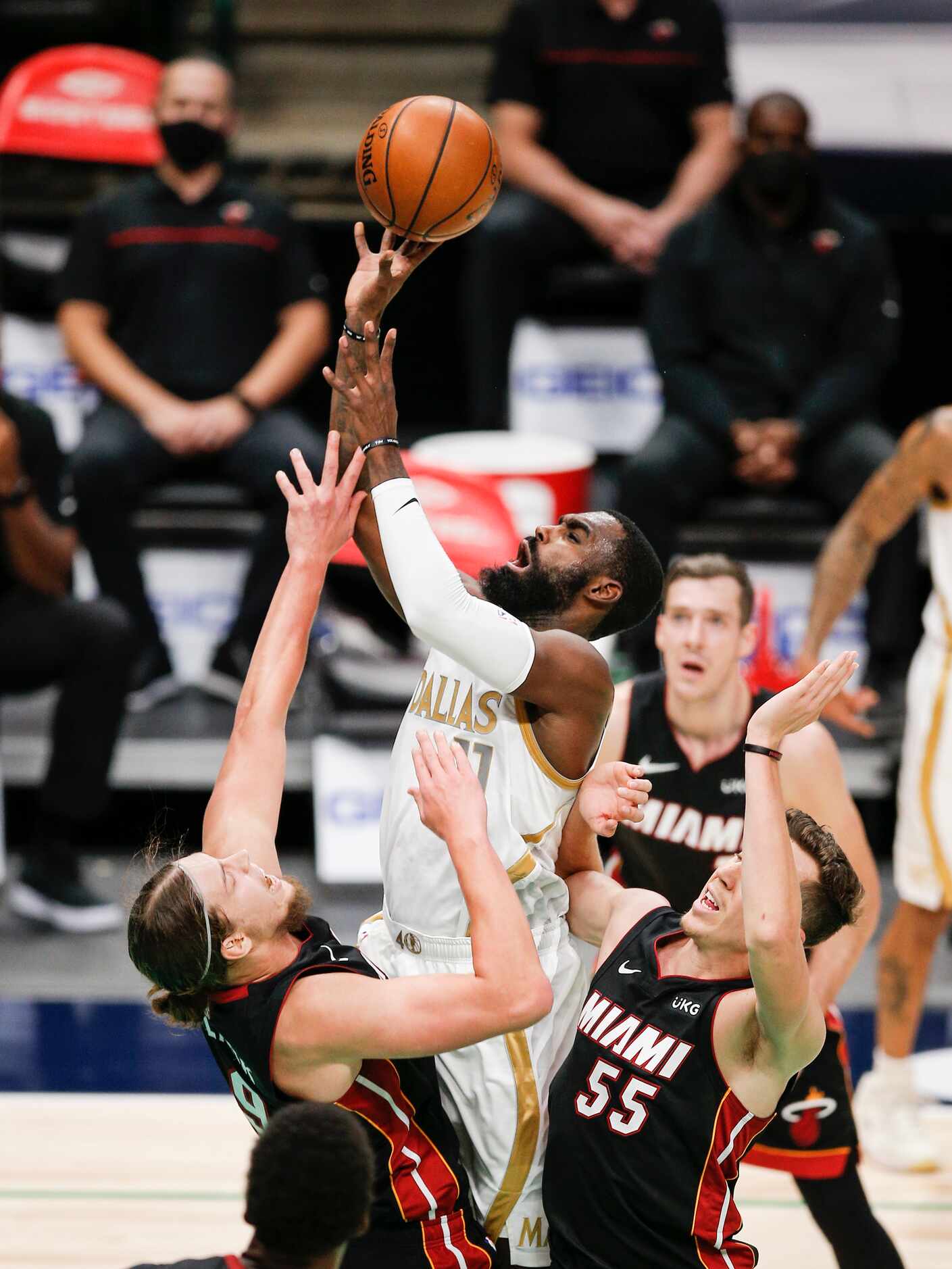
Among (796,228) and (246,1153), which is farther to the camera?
(796,228)

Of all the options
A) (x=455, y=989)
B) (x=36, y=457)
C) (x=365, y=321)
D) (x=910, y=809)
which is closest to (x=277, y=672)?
(x=365, y=321)

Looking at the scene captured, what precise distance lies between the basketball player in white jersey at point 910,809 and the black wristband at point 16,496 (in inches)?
99.7

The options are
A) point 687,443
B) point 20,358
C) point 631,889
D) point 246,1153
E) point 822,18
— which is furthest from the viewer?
point 822,18

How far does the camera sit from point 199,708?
628 cm

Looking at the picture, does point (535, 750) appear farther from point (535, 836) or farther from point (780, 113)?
point (780, 113)

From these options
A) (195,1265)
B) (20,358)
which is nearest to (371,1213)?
(195,1265)

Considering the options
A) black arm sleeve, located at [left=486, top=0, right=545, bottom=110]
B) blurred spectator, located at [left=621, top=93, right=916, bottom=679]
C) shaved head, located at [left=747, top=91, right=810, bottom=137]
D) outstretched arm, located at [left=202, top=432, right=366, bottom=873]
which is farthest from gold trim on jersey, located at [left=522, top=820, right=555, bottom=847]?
black arm sleeve, located at [left=486, top=0, right=545, bottom=110]

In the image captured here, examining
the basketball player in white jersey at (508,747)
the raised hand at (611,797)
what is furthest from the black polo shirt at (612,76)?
the raised hand at (611,797)

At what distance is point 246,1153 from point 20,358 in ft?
11.9

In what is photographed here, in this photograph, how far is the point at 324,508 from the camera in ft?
9.44

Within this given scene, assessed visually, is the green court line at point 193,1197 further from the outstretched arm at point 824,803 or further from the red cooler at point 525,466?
the red cooler at point 525,466

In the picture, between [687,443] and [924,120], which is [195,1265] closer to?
[687,443]

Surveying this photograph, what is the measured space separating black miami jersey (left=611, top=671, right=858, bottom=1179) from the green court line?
0.68m

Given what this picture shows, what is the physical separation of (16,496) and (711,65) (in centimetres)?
315
